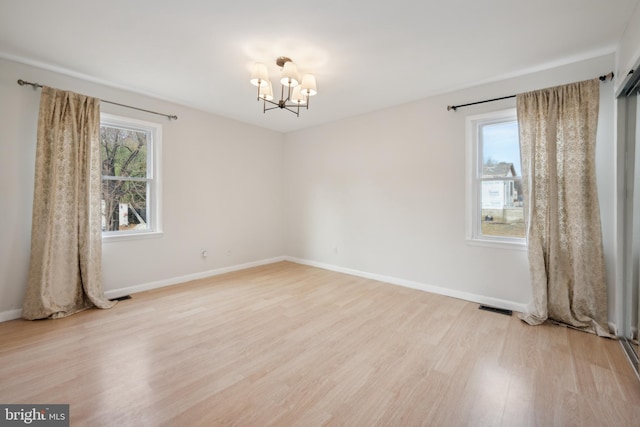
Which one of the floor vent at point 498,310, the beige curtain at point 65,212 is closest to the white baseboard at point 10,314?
the beige curtain at point 65,212

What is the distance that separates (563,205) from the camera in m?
2.67

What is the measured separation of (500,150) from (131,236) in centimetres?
486

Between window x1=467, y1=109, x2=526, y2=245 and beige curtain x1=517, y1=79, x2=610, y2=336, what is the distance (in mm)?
302

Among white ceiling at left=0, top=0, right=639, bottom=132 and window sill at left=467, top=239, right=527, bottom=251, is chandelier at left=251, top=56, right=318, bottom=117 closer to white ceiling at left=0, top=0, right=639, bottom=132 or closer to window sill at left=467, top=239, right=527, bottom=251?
white ceiling at left=0, top=0, right=639, bottom=132

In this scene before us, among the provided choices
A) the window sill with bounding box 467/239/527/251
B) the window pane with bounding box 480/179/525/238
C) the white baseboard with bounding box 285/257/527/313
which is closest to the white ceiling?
the window pane with bounding box 480/179/525/238

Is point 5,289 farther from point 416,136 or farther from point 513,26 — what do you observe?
point 513,26

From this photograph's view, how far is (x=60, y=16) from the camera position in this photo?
83.4 inches

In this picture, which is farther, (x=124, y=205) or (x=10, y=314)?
(x=124, y=205)

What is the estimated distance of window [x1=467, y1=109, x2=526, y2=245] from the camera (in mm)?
3145

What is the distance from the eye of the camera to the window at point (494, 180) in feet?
10.3

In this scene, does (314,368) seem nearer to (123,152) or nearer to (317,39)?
(317,39)

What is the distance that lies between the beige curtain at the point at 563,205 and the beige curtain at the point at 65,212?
4.82 metres

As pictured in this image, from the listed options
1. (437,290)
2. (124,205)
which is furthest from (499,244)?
(124,205)

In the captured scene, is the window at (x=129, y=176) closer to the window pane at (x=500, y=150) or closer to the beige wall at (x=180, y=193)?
the beige wall at (x=180, y=193)
